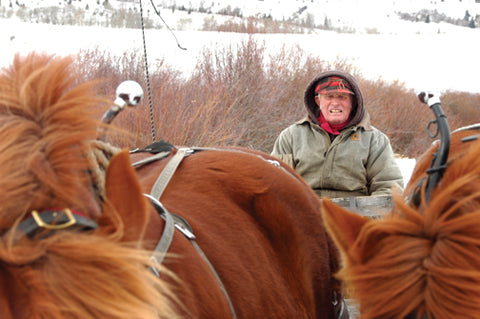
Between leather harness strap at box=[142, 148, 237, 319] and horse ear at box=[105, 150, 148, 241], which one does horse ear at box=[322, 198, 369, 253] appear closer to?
leather harness strap at box=[142, 148, 237, 319]

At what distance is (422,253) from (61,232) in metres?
0.83

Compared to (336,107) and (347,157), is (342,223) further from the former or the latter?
(336,107)

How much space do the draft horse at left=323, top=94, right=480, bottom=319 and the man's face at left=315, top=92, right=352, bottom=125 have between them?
6.05 ft

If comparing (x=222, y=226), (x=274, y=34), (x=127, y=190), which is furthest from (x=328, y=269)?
(x=274, y=34)

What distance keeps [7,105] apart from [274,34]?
13.3 meters

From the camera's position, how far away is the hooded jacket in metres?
2.99

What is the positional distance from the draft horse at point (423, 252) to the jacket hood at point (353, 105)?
1.81 m

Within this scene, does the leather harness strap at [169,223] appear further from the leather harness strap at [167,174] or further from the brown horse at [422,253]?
the brown horse at [422,253]

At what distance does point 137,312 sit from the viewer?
86 cm

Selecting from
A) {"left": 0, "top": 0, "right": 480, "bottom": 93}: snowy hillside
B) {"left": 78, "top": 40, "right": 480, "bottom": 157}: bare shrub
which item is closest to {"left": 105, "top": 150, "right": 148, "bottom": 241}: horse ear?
{"left": 78, "top": 40, "right": 480, "bottom": 157}: bare shrub

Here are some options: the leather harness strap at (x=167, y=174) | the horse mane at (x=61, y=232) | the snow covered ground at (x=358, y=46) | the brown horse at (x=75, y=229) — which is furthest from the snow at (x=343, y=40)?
the horse mane at (x=61, y=232)

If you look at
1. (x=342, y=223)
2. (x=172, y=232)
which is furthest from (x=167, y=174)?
(x=342, y=223)

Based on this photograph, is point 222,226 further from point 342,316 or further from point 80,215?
point 342,316

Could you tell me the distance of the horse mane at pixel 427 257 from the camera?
1.05 metres
